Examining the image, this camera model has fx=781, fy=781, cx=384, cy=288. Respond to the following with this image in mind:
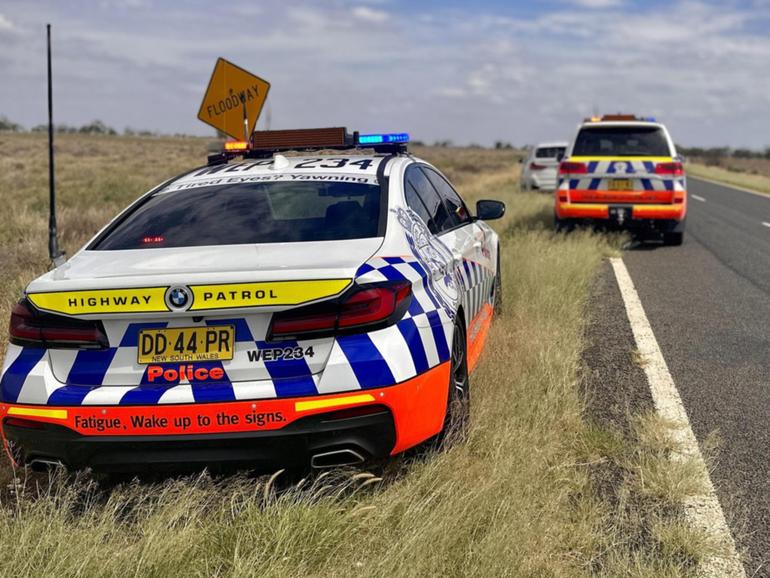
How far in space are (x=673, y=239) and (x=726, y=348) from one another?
660cm

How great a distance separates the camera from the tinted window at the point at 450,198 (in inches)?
200

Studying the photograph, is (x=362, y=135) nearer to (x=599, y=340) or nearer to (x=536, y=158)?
(x=599, y=340)

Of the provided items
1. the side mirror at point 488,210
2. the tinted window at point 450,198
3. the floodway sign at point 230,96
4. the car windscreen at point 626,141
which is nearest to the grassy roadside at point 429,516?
the tinted window at point 450,198

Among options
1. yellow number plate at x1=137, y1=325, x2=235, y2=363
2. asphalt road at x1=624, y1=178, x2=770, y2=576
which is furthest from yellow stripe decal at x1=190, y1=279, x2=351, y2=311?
asphalt road at x1=624, y1=178, x2=770, y2=576

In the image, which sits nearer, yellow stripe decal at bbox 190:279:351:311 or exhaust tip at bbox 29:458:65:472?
yellow stripe decal at bbox 190:279:351:311

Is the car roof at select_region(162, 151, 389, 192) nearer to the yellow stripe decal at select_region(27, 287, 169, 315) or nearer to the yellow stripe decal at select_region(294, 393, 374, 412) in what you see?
the yellow stripe decal at select_region(27, 287, 169, 315)

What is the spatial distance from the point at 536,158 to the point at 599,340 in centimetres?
1742

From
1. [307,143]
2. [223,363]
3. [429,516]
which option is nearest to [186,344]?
[223,363]

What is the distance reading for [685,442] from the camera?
392 centimetres

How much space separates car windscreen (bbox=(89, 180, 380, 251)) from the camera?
359 cm

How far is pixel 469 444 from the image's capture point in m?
3.66

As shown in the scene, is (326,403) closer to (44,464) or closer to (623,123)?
(44,464)

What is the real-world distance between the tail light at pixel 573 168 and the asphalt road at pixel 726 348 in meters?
1.42

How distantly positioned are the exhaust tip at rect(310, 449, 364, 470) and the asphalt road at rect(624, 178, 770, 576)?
1.48 meters
